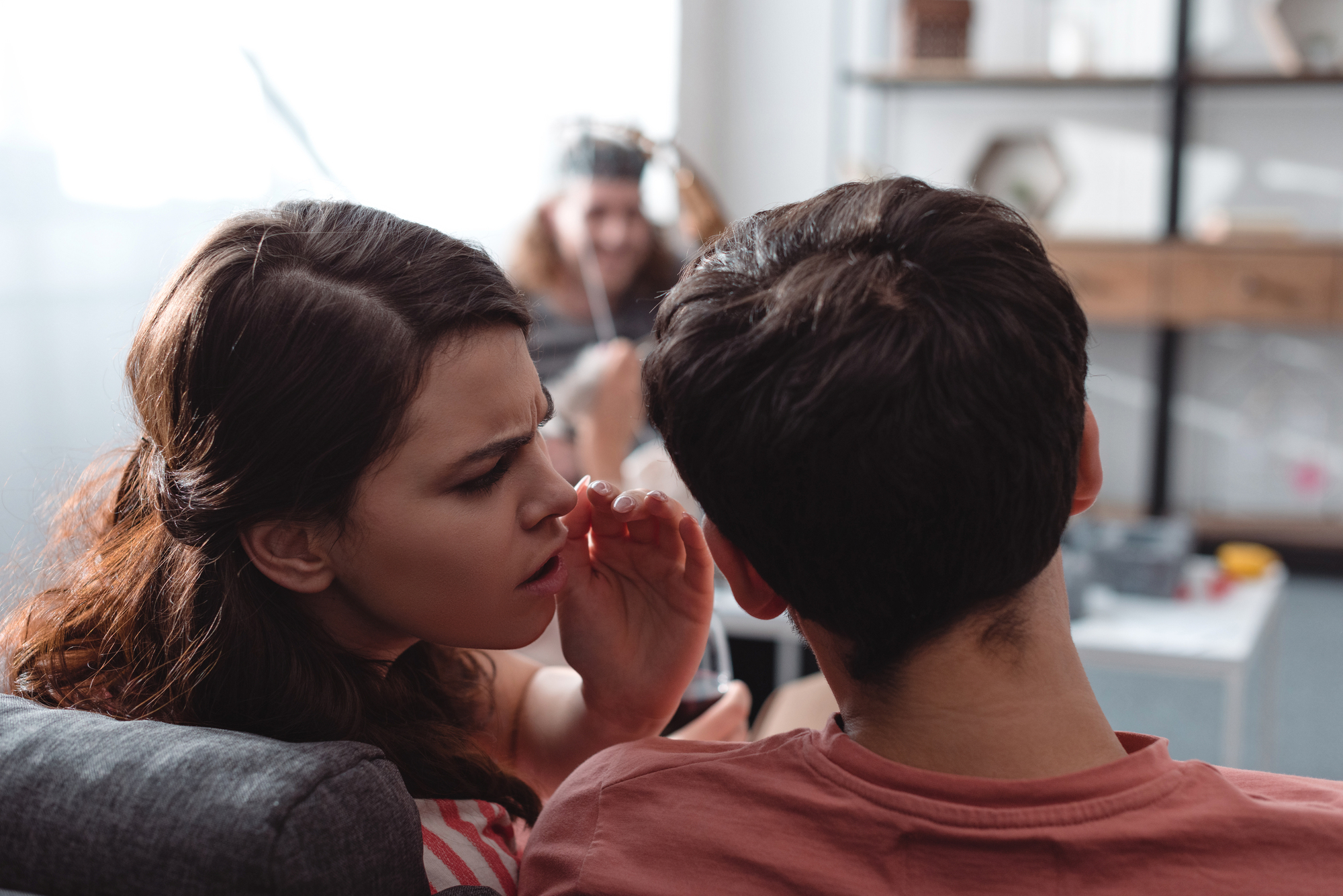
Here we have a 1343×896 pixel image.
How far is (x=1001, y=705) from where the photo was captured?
560mm

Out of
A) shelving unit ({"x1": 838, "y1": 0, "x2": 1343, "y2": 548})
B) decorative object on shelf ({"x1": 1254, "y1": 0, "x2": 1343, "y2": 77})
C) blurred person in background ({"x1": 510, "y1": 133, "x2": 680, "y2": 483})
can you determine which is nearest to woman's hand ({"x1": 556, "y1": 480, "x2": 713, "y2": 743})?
blurred person in background ({"x1": 510, "y1": 133, "x2": 680, "y2": 483})

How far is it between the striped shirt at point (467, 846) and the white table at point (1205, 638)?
102 cm

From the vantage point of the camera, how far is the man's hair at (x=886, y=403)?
53cm

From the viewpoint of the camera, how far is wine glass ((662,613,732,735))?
1.01 metres

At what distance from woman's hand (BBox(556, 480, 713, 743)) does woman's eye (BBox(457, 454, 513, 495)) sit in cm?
10

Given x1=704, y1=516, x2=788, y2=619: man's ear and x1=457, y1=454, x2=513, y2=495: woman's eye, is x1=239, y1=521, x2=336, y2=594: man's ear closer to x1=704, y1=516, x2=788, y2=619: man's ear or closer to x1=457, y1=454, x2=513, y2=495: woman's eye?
x1=457, y1=454, x2=513, y2=495: woman's eye

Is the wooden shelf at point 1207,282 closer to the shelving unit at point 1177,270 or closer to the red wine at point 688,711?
the shelving unit at point 1177,270

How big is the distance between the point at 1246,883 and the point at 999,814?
0.11 meters

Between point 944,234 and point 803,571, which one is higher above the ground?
point 944,234

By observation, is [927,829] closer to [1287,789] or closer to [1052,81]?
[1287,789]

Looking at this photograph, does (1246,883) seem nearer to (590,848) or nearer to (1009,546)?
(1009,546)

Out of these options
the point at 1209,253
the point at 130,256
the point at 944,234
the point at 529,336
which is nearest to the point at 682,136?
the point at 1209,253

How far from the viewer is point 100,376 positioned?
1.39 meters

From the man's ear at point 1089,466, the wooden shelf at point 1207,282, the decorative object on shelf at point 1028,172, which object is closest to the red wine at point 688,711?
the man's ear at point 1089,466
